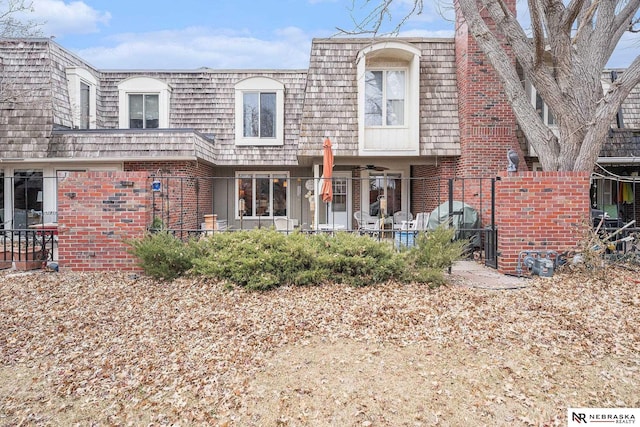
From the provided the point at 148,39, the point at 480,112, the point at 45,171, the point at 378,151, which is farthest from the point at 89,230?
the point at 148,39

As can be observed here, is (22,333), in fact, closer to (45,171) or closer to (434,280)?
(434,280)

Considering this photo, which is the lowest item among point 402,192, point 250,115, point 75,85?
point 402,192

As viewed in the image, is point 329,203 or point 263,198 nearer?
point 329,203

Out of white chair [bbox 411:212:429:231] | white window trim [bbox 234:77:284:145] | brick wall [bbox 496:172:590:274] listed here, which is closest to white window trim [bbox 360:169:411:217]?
white chair [bbox 411:212:429:231]

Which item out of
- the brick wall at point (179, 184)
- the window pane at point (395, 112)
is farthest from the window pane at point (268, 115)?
the window pane at point (395, 112)

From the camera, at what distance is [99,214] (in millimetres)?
6969

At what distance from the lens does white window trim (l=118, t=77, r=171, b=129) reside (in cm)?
1342

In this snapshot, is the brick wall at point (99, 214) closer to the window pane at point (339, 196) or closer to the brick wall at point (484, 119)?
the window pane at point (339, 196)

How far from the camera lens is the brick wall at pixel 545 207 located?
6742 mm

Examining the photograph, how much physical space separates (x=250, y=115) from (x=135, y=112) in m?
3.74

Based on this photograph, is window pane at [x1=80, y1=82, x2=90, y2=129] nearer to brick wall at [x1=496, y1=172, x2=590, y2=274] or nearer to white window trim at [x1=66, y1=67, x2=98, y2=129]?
white window trim at [x1=66, y1=67, x2=98, y2=129]

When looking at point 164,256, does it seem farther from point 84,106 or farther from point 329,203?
point 84,106

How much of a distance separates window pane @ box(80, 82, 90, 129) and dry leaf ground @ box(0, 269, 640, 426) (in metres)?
9.00

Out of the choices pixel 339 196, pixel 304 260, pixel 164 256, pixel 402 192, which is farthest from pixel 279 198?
pixel 304 260
